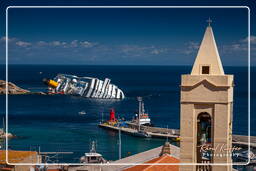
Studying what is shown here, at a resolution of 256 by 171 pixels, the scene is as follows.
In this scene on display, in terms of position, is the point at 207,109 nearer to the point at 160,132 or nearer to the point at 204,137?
the point at 204,137

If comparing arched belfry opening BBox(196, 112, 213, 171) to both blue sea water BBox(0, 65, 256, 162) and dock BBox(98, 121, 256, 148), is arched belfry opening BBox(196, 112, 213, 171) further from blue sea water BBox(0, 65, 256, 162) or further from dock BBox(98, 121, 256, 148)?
dock BBox(98, 121, 256, 148)

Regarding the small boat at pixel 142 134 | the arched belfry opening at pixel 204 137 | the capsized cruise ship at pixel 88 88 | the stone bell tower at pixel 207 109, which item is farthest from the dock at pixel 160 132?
the stone bell tower at pixel 207 109

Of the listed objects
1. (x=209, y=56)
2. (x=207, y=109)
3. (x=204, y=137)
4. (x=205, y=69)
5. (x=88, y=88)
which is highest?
(x=88, y=88)

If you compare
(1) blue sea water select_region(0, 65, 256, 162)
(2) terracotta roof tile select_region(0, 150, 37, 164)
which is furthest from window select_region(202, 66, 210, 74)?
(1) blue sea water select_region(0, 65, 256, 162)

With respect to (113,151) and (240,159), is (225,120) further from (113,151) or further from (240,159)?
(113,151)

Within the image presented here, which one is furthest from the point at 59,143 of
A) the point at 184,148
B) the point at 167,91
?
the point at 167,91

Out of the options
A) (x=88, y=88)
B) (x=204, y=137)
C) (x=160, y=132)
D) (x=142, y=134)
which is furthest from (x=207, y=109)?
(x=88, y=88)

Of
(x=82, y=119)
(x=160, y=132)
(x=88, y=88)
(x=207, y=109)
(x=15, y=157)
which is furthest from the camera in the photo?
(x=88, y=88)
